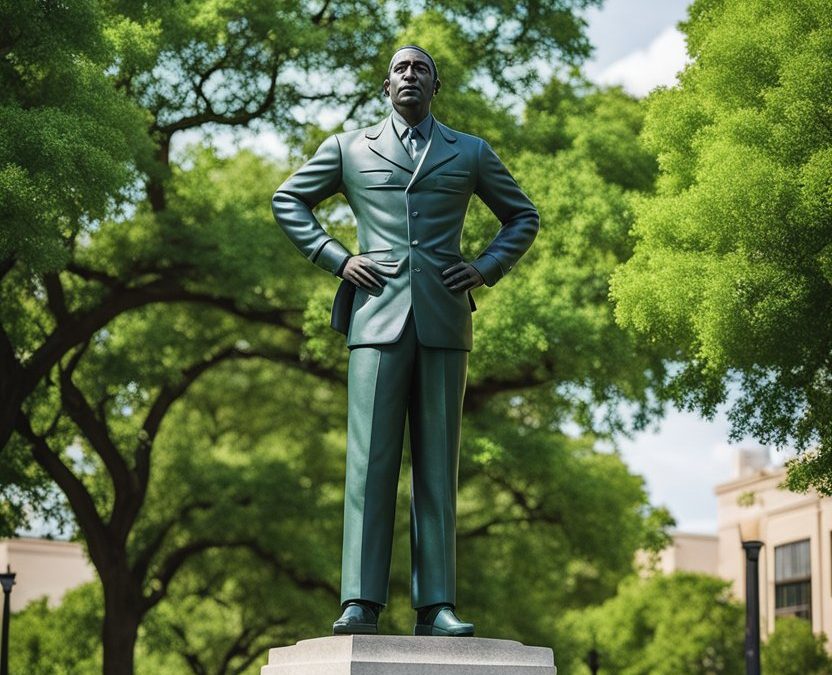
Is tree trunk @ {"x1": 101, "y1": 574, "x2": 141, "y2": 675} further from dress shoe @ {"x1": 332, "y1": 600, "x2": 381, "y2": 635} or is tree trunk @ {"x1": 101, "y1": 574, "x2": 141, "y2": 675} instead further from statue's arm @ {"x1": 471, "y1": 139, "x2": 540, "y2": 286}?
statue's arm @ {"x1": 471, "y1": 139, "x2": 540, "y2": 286}

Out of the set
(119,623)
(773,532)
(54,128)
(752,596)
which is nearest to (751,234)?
(752,596)

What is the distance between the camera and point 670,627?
124 ft

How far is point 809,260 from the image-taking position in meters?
13.6

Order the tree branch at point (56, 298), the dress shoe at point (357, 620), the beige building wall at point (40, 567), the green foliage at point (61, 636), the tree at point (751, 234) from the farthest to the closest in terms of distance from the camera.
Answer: the beige building wall at point (40, 567) → the green foliage at point (61, 636) → the tree branch at point (56, 298) → the tree at point (751, 234) → the dress shoe at point (357, 620)

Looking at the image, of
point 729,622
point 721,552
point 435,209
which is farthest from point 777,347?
point 721,552

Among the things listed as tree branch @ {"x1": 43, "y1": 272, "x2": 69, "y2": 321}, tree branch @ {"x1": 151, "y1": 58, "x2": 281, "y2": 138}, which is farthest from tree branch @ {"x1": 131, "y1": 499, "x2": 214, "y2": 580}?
tree branch @ {"x1": 151, "y1": 58, "x2": 281, "y2": 138}

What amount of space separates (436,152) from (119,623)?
55.1 feet

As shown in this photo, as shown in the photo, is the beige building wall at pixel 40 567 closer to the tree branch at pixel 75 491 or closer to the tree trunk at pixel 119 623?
the tree trunk at pixel 119 623

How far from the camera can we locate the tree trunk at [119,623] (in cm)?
2161

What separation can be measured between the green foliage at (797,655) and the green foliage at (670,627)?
3.82 metres

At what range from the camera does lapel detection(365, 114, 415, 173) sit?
6.86 meters

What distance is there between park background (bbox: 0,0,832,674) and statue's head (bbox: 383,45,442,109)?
730 cm

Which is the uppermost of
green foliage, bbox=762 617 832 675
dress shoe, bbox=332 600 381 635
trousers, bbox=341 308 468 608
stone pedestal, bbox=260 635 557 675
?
green foliage, bbox=762 617 832 675

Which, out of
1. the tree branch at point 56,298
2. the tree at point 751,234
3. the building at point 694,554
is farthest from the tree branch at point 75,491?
the building at point 694,554
